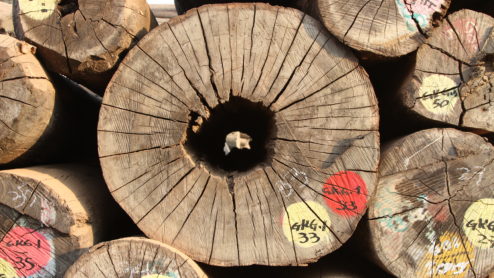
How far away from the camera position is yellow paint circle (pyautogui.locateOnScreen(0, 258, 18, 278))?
5.98 feet

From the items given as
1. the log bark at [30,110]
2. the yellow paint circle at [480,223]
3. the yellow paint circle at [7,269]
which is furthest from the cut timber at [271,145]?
the yellow paint circle at [7,269]

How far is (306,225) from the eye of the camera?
172 cm

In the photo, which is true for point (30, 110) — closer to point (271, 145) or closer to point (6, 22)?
point (271, 145)

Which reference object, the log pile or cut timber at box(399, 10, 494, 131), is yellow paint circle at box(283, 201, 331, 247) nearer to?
the log pile

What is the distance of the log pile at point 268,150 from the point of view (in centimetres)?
172

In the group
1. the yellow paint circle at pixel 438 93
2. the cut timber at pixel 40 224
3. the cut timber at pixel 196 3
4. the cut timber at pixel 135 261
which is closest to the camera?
the cut timber at pixel 135 261

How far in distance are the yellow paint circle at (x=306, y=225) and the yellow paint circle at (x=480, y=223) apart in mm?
653

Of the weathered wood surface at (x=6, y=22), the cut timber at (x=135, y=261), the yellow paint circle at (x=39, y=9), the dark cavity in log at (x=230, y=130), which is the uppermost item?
the yellow paint circle at (x=39, y=9)

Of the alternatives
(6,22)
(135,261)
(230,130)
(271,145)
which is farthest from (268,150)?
(6,22)

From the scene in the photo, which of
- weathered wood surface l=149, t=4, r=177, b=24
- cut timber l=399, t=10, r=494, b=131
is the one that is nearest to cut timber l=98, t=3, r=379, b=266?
cut timber l=399, t=10, r=494, b=131

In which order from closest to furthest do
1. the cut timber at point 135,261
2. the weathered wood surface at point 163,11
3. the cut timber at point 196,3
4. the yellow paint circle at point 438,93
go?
1. the cut timber at point 135,261
2. the yellow paint circle at point 438,93
3. the cut timber at point 196,3
4. the weathered wood surface at point 163,11

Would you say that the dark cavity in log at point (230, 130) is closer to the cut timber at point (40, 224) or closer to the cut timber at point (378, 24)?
the cut timber at point (378, 24)

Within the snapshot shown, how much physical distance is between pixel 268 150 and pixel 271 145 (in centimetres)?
4

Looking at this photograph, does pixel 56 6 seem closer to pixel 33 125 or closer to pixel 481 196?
pixel 33 125
